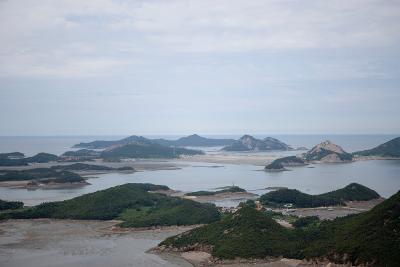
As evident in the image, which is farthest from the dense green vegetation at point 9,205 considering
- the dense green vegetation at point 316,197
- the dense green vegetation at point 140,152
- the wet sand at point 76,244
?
the dense green vegetation at point 140,152

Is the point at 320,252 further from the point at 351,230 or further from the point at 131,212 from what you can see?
the point at 131,212

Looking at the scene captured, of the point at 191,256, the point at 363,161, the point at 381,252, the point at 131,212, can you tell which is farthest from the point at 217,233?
the point at 363,161

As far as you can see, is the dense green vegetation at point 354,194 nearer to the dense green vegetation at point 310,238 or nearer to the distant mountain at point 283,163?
the dense green vegetation at point 310,238

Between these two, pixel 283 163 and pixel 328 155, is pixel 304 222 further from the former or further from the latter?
pixel 328 155


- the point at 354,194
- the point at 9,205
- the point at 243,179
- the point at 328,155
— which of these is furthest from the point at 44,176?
the point at 328,155

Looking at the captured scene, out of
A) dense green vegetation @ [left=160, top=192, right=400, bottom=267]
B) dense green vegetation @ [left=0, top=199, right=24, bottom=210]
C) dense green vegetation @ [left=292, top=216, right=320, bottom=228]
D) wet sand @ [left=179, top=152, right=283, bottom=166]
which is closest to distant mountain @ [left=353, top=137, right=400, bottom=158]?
wet sand @ [left=179, top=152, right=283, bottom=166]
